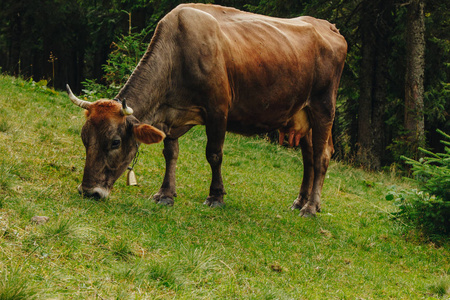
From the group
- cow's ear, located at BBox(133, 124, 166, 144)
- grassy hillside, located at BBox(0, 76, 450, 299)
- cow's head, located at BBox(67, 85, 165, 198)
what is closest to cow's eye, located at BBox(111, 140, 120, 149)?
cow's head, located at BBox(67, 85, 165, 198)

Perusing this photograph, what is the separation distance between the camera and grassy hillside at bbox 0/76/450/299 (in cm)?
344

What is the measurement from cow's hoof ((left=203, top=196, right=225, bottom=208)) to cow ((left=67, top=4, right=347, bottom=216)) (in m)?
0.02

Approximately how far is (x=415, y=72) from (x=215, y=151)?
397 inches

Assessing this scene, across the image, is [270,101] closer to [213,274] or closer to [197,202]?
[197,202]

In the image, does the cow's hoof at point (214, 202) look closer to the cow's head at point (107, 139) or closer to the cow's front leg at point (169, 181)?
the cow's front leg at point (169, 181)

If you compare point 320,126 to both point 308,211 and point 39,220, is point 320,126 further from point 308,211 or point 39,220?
point 39,220

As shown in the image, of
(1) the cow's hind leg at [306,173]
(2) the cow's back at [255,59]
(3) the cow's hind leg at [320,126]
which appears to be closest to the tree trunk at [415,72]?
(2) the cow's back at [255,59]

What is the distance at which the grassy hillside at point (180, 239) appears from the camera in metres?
3.44

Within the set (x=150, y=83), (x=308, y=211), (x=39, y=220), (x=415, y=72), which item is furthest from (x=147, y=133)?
(x=415, y=72)

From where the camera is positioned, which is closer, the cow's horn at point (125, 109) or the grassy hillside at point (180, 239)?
the grassy hillside at point (180, 239)

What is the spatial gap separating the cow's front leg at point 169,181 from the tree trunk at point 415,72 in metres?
10.1

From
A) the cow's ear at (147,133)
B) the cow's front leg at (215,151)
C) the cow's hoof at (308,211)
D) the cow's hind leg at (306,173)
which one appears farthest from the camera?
the cow's hind leg at (306,173)

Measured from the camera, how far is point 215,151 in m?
6.90

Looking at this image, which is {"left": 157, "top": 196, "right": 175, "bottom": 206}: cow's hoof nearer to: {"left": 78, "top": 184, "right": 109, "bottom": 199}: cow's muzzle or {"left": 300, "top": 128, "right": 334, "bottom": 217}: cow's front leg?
{"left": 78, "top": 184, "right": 109, "bottom": 199}: cow's muzzle
